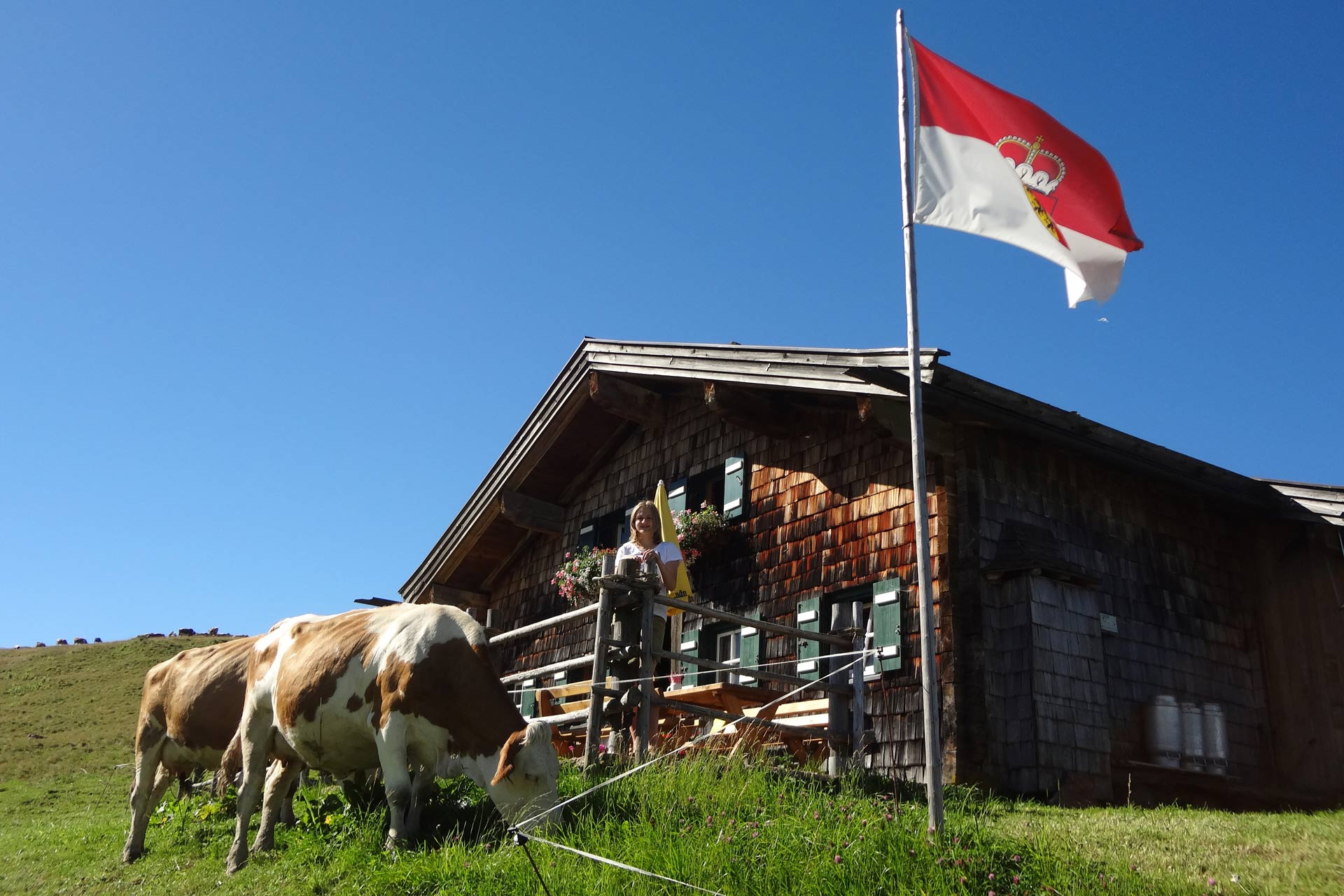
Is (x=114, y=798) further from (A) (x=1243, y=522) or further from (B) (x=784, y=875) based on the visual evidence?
(A) (x=1243, y=522)

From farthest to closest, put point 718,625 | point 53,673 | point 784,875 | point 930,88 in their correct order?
point 53,673 → point 718,625 → point 930,88 → point 784,875

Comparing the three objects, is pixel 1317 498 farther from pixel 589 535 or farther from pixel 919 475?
pixel 589 535

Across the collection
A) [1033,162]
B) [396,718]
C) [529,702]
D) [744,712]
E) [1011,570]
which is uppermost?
[1033,162]

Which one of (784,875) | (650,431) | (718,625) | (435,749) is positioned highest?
(650,431)

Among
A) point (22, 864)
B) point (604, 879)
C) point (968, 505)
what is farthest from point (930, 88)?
point (22, 864)

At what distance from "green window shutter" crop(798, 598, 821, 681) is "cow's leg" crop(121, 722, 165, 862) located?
591 centimetres

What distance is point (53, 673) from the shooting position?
36.5 meters

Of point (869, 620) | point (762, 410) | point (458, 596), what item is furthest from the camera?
point (458, 596)

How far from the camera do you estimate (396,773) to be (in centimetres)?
771

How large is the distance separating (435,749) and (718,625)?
5799 millimetres

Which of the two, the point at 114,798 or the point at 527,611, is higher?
the point at 527,611

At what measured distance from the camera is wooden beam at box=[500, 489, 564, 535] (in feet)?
55.0

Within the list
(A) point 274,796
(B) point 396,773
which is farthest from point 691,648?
(B) point 396,773

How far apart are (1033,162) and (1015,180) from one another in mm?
286
